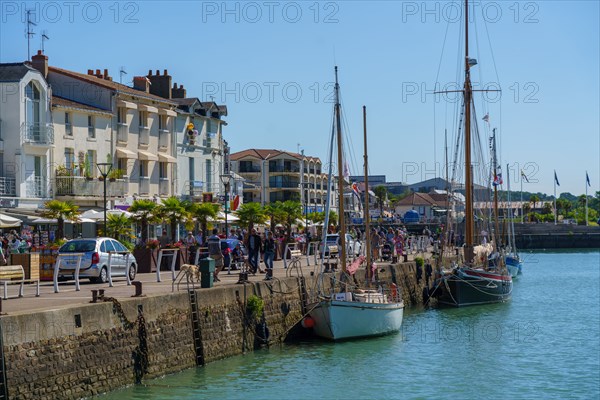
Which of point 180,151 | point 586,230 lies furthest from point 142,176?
point 586,230

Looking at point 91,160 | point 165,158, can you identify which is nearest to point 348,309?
point 91,160

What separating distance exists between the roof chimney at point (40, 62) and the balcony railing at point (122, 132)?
5.56 metres

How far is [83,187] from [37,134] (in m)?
4.21

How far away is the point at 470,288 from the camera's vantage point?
1927 inches

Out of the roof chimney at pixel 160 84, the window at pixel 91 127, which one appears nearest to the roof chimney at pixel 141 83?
the roof chimney at pixel 160 84

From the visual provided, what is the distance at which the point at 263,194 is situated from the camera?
383ft

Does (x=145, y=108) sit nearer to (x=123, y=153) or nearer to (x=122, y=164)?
(x=123, y=153)

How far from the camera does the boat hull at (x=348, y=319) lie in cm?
3284

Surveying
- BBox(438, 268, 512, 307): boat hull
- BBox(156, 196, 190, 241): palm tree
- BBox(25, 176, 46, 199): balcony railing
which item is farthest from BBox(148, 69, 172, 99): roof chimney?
BBox(438, 268, 512, 307): boat hull

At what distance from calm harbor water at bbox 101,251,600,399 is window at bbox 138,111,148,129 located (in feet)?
77.2

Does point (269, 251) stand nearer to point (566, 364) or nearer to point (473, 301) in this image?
point (566, 364)

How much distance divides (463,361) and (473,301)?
57.4 ft

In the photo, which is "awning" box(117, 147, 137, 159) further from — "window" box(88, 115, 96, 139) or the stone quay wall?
the stone quay wall

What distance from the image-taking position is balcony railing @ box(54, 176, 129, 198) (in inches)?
2057
